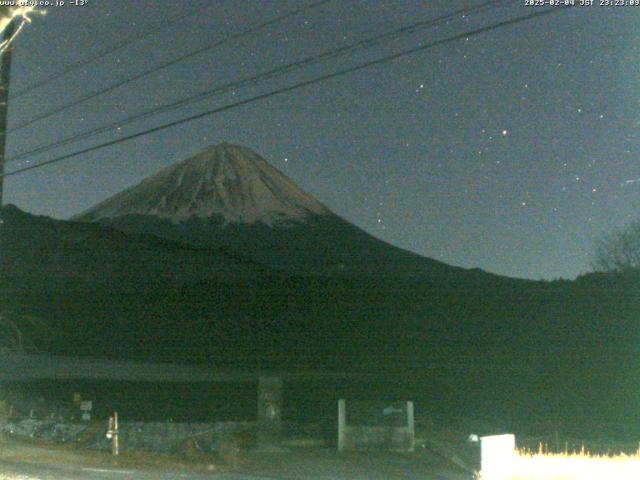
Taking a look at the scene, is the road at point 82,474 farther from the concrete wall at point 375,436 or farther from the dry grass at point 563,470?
the concrete wall at point 375,436

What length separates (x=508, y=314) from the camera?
54.1m

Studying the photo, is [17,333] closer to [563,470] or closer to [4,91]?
[4,91]

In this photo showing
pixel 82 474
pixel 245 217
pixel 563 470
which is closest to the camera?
pixel 563 470

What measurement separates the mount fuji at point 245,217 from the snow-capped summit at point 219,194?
0.54 feet

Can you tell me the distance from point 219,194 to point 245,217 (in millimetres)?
8448

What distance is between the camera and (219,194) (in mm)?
141625

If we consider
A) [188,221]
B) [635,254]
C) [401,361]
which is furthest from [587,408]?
[188,221]

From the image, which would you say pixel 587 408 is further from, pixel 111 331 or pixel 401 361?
pixel 111 331

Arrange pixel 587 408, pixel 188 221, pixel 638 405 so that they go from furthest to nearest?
pixel 188 221 → pixel 587 408 → pixel 638 405

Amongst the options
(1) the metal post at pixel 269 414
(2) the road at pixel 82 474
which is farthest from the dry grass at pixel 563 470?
(1) the metal post at pixel 269 414

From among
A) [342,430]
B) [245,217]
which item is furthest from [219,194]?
[342,430]

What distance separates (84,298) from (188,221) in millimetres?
62425

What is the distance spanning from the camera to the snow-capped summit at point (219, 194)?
13475 centimetres

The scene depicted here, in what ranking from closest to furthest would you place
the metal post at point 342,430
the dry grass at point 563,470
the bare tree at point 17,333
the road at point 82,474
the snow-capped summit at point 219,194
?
the dry grass at point 563,470 < the road at point 82,474 < the metal post at point 342,430 < the bare tree at point 17,333 < the snow-capped summit at point 219,194
